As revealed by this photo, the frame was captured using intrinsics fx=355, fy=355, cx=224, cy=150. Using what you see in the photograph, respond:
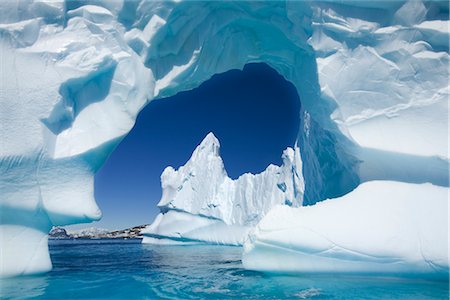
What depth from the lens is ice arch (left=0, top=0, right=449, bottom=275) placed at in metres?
5.31

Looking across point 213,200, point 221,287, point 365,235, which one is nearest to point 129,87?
point 221,287

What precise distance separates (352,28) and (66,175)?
527cm

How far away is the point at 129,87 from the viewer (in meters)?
6.16

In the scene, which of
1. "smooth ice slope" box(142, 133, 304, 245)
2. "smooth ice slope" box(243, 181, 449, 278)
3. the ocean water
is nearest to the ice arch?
"smooth ice slope" box(243, 181, 449, 278)

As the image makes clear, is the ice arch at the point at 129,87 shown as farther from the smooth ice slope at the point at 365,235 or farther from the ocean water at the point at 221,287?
the ocean water at the point at 221,287

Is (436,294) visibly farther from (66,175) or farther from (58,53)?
(58,53)

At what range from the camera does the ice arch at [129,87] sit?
17.4 feet

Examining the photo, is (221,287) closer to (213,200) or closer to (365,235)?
(365,235)

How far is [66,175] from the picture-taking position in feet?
18.5

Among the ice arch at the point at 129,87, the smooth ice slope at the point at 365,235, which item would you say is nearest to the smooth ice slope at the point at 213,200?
the ice arch at the point at 129,87

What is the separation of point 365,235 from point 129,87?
4461 mm

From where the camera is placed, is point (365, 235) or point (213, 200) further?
point (213, 200)

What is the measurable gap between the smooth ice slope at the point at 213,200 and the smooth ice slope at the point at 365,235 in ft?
48.3

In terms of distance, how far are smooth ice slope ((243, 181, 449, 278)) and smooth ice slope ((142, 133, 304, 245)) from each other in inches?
580
